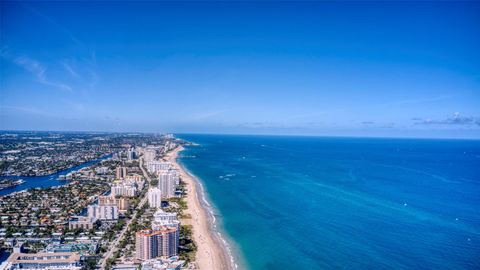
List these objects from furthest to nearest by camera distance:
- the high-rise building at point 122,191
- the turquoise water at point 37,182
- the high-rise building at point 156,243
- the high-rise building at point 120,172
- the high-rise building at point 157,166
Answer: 1. the high-rise building at point 157,166
2. the high-rise building at point 120,172
3. the turquoise water at point 37,182
4. the high-rise building at point 122,191
5. the high-rise building at point 156,243

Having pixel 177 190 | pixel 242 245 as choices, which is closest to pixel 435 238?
pixel 242 245

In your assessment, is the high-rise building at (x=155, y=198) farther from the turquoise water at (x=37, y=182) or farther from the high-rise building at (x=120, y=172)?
the turquoise water at (x=37, y=182)

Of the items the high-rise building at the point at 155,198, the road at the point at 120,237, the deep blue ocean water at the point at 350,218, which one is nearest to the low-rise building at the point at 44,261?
the road at the point at 120,237

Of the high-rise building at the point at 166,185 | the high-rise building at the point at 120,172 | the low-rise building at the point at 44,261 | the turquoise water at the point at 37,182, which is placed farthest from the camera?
the high-rise building at the point at 120,172

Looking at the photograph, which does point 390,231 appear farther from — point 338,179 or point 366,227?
point 338,179

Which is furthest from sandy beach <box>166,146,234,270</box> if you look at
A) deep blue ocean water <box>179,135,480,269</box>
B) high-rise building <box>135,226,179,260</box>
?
high-rise building <box>135,226,179,260</box>

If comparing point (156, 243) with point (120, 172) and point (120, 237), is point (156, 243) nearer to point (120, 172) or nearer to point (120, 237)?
point (120, 237)

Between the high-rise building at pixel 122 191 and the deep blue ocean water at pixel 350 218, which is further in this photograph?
the high-rise building at pixel 122 191

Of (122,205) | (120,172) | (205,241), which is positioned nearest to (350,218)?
(205,241)
